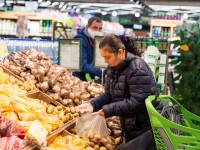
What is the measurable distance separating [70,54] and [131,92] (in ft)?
9.12

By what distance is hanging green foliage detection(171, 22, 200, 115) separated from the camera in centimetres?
654

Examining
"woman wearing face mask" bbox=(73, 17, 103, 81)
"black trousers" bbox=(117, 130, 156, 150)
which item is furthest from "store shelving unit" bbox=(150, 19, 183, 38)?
"black trousers" bbox=(117, 130, 156, 150)

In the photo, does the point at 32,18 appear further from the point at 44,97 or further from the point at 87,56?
the point at 44,97

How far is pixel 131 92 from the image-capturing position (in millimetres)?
3148

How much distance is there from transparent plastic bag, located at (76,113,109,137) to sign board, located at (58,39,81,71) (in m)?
2.08

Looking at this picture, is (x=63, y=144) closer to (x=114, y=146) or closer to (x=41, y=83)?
(x=114, y=146)

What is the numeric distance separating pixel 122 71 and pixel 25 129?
0.96 meters

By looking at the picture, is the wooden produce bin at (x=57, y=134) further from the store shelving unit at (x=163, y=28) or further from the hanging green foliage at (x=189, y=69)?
the store shelving unit at (x=163, y=28)

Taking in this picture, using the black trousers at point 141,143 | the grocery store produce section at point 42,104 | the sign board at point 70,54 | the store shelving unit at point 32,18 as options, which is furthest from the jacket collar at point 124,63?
the store shelving unit at point 32,18

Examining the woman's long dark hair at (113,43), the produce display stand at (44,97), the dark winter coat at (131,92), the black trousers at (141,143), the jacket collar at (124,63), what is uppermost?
the woman's long dark hair at (113,43)

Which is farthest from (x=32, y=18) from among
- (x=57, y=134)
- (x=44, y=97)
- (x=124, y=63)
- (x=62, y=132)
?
(x=124, y=63)

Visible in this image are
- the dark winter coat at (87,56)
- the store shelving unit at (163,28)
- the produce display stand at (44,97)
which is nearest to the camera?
the produce display stand at (44,97)

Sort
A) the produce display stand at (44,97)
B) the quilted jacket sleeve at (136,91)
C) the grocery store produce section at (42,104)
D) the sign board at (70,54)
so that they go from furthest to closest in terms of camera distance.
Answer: the sign board at (70,54) → the produce display stand at (44,97) → the quilted jacket sleeve at (136,91) → the grocery store produce section at (42,104)

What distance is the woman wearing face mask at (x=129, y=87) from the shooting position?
10.3ft
